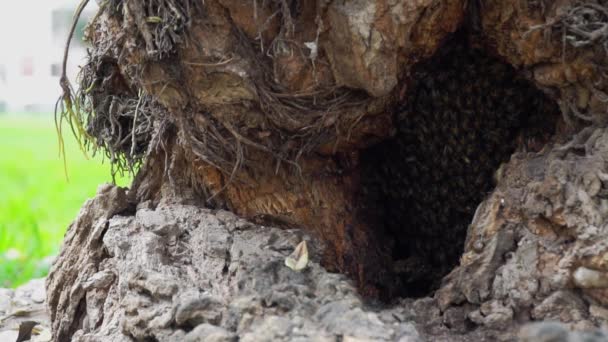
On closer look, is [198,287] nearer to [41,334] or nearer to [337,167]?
[337,167]

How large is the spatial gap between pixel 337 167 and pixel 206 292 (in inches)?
35.8

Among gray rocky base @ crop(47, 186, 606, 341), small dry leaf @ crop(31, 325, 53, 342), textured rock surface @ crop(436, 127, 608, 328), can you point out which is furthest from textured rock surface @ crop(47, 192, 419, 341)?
textured rock surface @ crop(436, 127, 608, 328)

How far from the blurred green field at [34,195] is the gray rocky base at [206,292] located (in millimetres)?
562

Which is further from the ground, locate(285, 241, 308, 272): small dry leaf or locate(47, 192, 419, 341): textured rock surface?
locate(285, 241, 308, 272): small dry leaf

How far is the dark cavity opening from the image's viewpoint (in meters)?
→ 2.48

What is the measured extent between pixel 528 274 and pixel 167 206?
4.83 ft

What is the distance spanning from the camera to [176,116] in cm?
239

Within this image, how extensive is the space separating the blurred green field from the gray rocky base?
1.84ft

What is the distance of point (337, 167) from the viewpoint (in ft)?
9.10

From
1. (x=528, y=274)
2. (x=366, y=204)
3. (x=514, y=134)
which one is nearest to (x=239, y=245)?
(x=366, y=204)

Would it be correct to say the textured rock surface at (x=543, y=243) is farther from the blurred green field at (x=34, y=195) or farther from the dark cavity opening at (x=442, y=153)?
the blurred green field at (x=34, y=195)

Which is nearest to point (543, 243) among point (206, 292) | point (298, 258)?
point (298, 258)

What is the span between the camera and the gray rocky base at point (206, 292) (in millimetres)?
1913

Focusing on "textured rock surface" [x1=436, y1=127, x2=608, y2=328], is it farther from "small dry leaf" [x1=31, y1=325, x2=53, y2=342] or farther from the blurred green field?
the blurred green field
